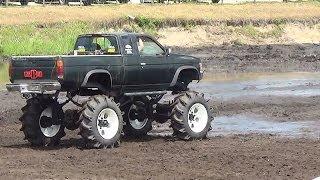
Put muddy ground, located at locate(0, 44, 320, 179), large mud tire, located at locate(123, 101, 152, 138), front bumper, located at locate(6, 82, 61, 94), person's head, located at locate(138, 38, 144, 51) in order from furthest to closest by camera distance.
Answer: large mud tire, located at locate(123, 101, 152, 138) → person's head, located at locate(138, 38, 144, 51) → front bumper, located at locate(6, 82, 61, 94) → muddy ground, located at locate(0, 44, 320, 179)

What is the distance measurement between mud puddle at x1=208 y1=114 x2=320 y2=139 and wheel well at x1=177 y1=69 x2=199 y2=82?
124cm

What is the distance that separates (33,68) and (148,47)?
263 cm

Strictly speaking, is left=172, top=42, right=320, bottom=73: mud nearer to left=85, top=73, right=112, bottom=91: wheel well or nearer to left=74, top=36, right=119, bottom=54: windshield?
left=74, top=36, right=119, bottom=54: windshield

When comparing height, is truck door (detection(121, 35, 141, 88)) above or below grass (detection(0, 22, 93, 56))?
above

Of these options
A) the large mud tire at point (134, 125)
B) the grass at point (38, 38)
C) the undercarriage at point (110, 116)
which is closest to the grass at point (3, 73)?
the grass at point (38, 38)

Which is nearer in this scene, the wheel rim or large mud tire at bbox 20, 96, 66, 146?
large mud tire at bbox 20, 96, 66, 146

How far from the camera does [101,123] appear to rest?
51.5 feet

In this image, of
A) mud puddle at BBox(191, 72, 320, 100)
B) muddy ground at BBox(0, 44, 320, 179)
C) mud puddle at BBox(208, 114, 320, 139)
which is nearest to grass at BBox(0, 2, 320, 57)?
mud puddle at BBox(191, 72, 320, 100)

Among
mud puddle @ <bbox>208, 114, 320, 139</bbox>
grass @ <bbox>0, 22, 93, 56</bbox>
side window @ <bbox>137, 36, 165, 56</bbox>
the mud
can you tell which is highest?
side window @ <bbox>137, 36, 165, 56</bbox>

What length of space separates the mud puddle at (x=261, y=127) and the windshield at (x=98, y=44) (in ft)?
9.36

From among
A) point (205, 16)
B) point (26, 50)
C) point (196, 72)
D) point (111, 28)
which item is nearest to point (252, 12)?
point (205, 16)

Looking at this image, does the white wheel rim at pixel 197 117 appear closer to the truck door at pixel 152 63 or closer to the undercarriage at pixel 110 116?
the undercarriage at pixel 110 116

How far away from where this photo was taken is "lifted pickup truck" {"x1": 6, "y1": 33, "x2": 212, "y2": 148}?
15469mm

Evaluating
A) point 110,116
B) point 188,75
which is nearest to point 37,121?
point 110,116
